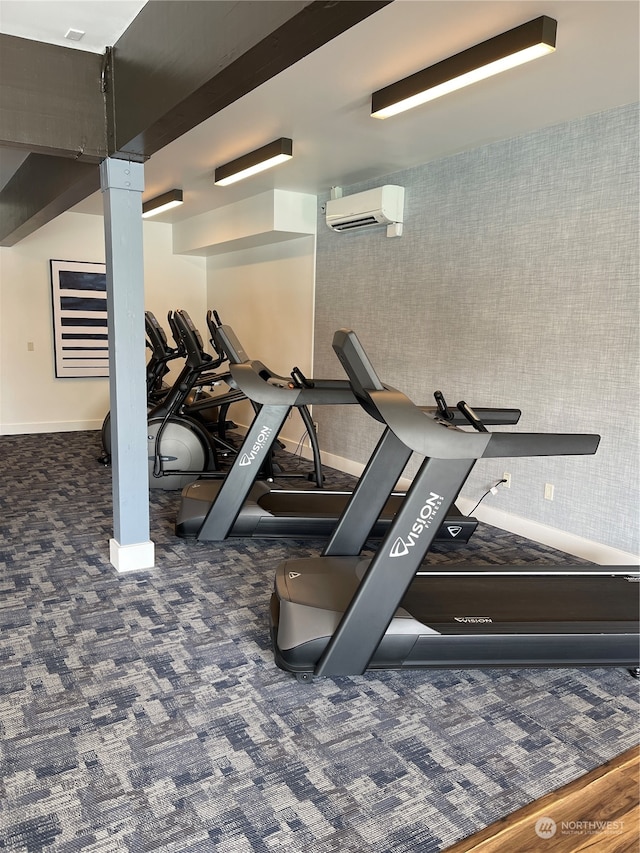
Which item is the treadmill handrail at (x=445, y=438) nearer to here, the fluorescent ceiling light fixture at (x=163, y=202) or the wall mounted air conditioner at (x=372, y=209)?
the wall mounted air conditioner at (x=372, y=209)

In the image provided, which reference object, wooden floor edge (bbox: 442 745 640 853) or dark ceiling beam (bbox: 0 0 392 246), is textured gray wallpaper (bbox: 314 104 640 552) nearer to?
wooden floor edge (bbox: 442 745 640 853)

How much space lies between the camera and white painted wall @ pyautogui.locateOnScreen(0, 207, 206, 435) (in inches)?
286

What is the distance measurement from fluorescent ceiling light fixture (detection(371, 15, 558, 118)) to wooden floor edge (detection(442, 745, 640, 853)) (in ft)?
8.97

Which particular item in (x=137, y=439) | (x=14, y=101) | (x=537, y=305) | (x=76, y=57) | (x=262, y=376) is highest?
(x=76, y=57)

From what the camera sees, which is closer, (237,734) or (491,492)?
(237,734)

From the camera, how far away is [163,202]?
625 centimetres

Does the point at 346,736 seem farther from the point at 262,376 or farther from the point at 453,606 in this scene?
the point at 262,376

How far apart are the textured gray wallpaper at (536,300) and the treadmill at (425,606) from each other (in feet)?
4.00

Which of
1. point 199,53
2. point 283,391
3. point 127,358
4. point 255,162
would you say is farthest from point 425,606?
point 255,162

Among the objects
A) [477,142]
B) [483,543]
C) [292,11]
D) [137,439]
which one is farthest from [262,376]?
[292,11]

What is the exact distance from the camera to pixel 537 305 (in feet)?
13.4

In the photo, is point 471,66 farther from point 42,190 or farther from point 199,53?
point 42,190

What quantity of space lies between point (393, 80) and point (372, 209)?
1.93m

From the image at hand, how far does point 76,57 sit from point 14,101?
37 centimetres
